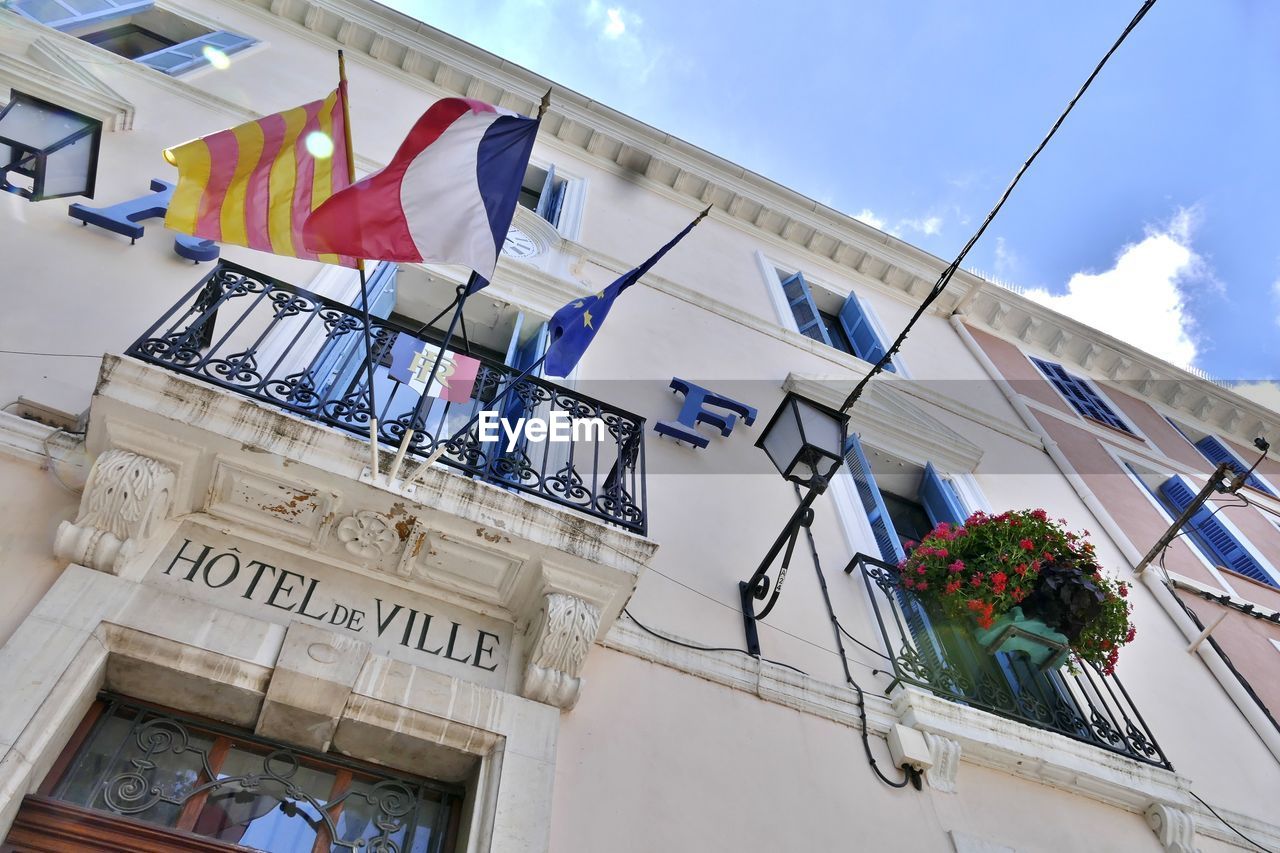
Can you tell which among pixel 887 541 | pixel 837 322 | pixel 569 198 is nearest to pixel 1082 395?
pixel 837 322

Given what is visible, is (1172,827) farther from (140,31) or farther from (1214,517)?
(140,31)

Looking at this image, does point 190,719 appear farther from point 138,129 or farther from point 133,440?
point 138,129

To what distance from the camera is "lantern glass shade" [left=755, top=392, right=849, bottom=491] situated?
16.4 ft

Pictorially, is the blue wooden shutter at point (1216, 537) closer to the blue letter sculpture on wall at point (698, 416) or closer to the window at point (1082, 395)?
the window at point (1082, 395)

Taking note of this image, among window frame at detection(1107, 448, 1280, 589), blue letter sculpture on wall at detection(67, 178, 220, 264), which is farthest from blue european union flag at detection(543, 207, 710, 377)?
window frame at detection(1107, 448, 1280, 589)

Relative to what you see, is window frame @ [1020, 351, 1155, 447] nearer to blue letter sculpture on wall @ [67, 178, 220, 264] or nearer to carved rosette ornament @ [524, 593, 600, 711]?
carved rosette ornament @ [524, 593, 600, 711]

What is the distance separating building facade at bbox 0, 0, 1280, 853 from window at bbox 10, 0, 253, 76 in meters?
0.05

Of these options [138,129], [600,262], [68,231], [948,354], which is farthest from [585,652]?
[948,354]

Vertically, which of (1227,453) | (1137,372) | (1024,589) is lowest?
(1024,589)

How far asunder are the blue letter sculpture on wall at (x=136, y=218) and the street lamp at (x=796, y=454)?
3959mm

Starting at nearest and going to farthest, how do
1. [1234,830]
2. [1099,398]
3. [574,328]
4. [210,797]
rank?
[210,797] → [1234,830] → [574,328] → [1099,398]

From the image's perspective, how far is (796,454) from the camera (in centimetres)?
508

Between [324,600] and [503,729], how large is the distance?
3.69ft

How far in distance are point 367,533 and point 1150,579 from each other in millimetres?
7115
